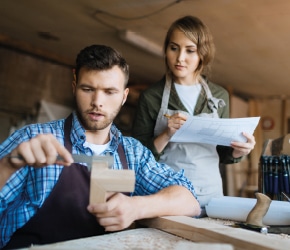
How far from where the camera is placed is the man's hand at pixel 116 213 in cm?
121

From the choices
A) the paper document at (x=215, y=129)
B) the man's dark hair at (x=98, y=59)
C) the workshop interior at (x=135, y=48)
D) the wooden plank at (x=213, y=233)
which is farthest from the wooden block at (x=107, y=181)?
the workshop interior at (x=135, y=48)

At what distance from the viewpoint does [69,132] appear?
1.60 meters

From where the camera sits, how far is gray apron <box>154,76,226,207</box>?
2.12 metres

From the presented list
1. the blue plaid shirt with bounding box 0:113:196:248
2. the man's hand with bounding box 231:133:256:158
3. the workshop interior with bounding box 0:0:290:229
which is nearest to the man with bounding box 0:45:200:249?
the blue plaid shirt with bounding box 0:113:196:248

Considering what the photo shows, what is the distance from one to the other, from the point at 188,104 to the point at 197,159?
34cm

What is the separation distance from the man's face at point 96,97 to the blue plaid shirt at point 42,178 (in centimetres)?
7

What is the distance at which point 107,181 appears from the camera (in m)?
1.07

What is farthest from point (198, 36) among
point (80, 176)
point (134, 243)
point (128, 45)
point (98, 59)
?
point (128, 45)

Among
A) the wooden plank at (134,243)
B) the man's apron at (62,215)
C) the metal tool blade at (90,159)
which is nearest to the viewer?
the wooden plank at (134,243)

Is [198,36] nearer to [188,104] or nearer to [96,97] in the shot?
[188,104]

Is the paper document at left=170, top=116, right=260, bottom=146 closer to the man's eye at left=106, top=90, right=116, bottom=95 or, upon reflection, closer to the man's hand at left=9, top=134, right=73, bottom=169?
the man's eye at left=106, top=90, right=116, bottom=95

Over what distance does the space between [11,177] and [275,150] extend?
1.52 m

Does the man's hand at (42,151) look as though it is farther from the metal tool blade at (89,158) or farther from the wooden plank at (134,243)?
the wooden plank at (134,243)

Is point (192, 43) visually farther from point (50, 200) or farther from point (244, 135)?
point (50, 200)
